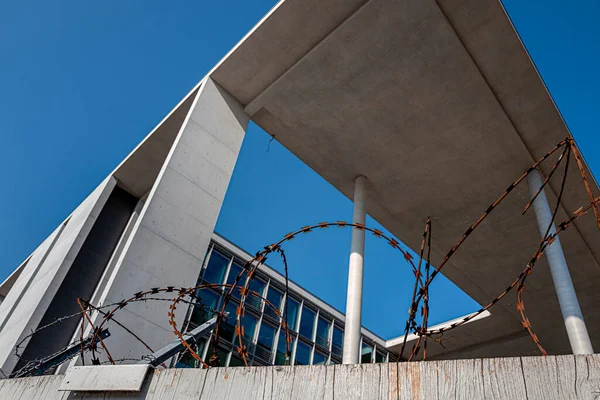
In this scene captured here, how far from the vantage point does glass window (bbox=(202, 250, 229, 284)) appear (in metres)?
20.2

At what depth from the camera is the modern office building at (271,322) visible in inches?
760

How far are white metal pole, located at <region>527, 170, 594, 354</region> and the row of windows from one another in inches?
363

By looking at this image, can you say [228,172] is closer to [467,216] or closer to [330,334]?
[467,216]

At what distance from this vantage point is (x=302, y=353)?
22781 mm

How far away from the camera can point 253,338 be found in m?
20.2

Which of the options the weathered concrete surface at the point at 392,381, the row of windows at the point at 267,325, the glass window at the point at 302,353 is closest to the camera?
the weathered concrete surface at the point at 392,381

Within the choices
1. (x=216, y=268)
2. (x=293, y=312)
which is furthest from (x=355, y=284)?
(x=293, y=312)

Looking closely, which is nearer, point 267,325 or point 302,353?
point 267,325

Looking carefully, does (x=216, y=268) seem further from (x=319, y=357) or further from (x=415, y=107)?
(x=415, y=107)

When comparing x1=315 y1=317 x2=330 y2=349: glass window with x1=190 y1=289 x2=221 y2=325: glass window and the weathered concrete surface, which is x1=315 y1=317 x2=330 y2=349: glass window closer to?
x1=190 y1=289 x2=221 y2=325: glass window

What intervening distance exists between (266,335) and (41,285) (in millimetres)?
10589

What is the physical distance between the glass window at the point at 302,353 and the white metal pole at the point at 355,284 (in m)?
11.0

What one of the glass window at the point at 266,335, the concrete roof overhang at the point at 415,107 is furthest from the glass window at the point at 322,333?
the concrete roof overhang at the point at 415,107

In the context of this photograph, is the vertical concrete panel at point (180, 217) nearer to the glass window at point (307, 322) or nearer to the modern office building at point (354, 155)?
the modern office building at point (354, 155)
